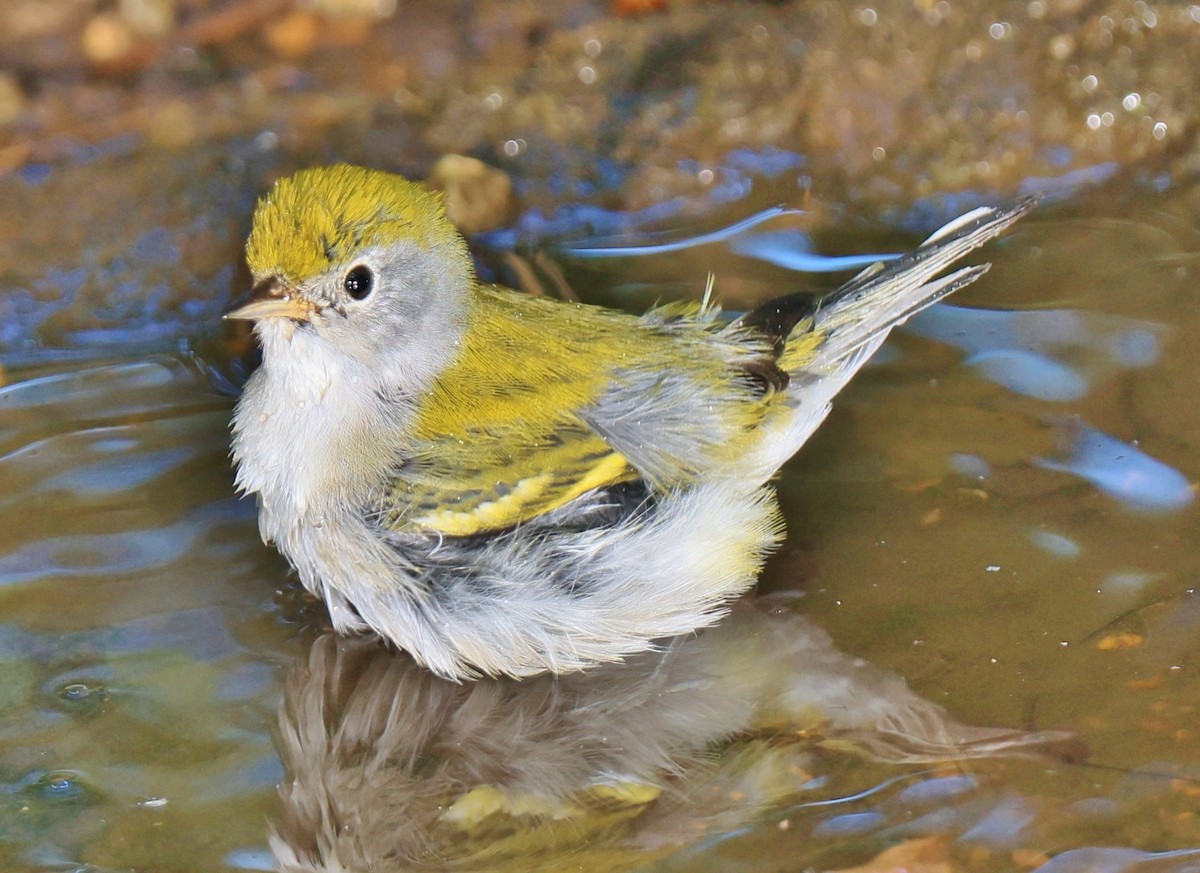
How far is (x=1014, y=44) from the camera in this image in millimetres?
5699

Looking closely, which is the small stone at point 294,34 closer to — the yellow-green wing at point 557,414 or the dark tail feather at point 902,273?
the yellow-green wing at point 557,414

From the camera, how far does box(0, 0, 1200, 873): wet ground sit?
3.39 meters

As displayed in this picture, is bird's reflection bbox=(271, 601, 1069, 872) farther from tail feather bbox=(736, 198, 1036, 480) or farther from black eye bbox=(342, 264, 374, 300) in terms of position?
black eye bbox=(342, 264, 374, 300)

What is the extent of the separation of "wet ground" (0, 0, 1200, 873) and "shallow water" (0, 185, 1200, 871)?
12mm

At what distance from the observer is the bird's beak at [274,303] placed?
362cm

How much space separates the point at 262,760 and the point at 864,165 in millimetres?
3454

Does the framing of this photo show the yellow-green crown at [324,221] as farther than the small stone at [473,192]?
No

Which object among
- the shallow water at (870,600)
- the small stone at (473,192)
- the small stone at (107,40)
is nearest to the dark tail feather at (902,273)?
the shallow water at (870,600)

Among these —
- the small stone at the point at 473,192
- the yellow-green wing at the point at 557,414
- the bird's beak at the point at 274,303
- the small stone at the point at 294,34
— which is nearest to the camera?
the bird's beak at the point at 274,303

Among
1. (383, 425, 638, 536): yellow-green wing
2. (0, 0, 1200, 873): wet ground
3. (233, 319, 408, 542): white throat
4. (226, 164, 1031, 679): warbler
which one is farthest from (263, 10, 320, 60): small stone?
(383, 425, 638, 536): yellow-green wing

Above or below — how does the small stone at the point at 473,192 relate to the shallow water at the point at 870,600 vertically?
above

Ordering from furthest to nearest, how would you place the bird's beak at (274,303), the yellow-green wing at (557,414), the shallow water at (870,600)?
the yellow-green wing at (557,414), the bird's beak at (274,303), the shallow water at (870,600)

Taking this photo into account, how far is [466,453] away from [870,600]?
4.20 ft

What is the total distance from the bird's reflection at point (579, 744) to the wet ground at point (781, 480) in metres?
0.01
